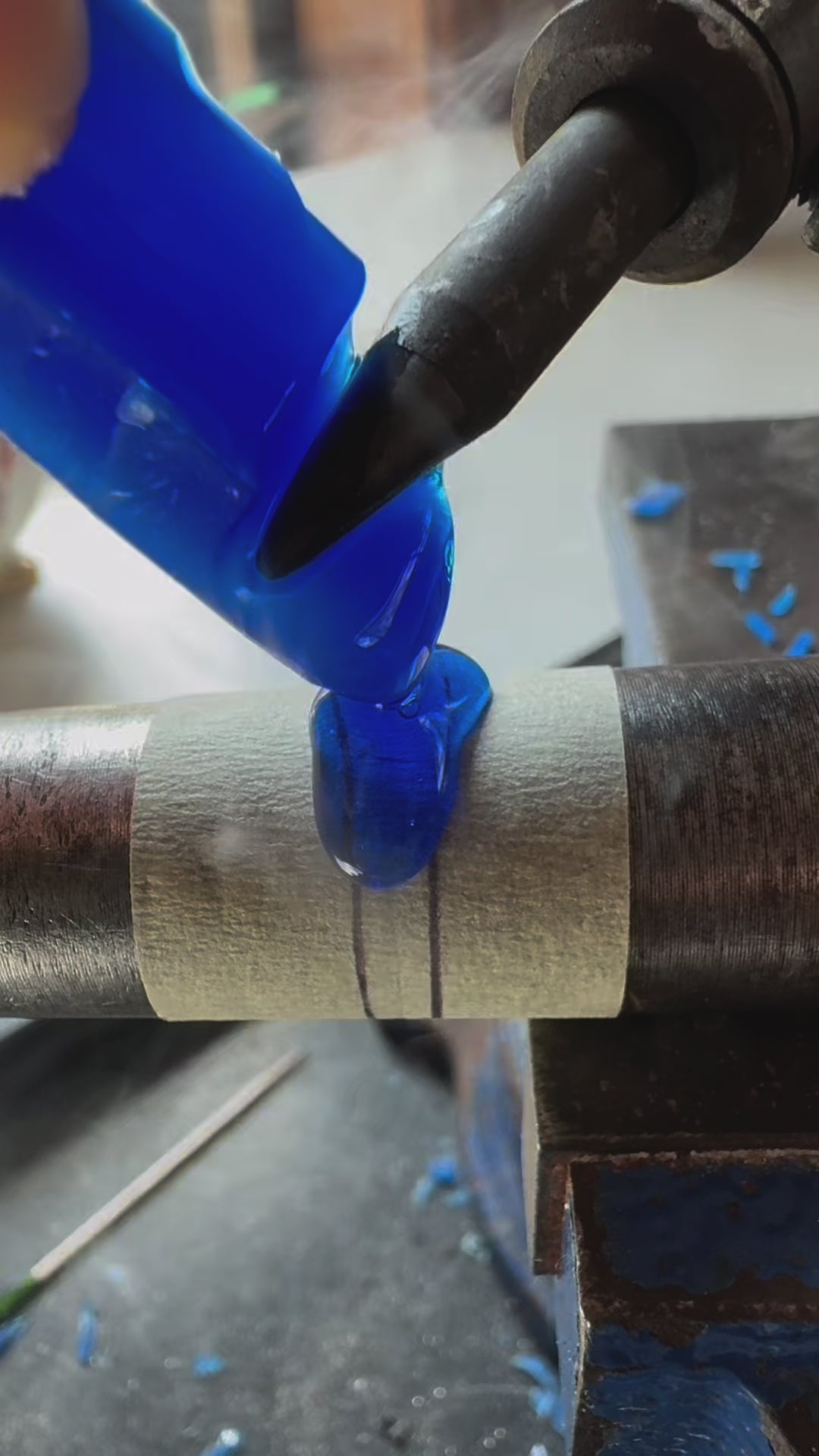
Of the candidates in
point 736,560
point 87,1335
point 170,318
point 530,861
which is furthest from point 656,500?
point 87,1335

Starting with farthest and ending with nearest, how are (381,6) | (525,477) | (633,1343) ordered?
(381,6)
(525,477)
(633,1343)

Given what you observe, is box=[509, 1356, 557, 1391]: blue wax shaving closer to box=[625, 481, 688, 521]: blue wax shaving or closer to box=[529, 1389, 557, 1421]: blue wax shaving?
box=[529, 1389, 557, 1421]: blue wax shaving

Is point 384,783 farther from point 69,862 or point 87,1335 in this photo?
point 87,1335

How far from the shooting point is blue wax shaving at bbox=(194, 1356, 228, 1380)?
0.79m

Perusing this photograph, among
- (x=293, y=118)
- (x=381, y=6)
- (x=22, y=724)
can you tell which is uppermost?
(x=381, y=6)

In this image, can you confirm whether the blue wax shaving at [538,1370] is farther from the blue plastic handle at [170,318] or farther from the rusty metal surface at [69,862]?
the blue plastic handle at [170,318]

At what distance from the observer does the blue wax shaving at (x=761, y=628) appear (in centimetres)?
74

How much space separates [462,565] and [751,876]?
2.82 feet

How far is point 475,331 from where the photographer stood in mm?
325

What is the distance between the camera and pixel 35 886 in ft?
1.67

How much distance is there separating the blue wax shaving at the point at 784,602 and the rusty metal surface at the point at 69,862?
410mm

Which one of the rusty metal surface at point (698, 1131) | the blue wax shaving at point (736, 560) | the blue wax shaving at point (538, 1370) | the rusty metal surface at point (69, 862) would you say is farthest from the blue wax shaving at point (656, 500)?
the blue wax shaving at point (538, 1370)

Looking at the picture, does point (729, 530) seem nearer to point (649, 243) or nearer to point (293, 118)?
point (649, 243)

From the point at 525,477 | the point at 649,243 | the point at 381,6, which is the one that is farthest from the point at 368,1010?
the point at 381,6
